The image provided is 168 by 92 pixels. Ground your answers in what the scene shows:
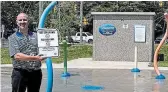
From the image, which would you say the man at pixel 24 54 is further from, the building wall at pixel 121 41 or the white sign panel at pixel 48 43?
the building wall at pixel 121 41

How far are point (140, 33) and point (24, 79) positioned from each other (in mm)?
14629

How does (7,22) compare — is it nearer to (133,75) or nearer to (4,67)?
(4,67)

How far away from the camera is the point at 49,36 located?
6.60 metres

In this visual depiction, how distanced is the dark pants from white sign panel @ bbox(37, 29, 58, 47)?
47 cm

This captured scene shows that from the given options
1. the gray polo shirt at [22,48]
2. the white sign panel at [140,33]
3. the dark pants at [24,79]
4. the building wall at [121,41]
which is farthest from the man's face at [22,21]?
the building wall at [121,41]

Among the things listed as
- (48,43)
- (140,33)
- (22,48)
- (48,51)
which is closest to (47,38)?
(48,43)

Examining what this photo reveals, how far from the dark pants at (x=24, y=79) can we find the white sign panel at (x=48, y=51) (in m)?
0.28

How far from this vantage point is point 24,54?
5727mm

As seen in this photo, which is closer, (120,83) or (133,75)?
(120,83)

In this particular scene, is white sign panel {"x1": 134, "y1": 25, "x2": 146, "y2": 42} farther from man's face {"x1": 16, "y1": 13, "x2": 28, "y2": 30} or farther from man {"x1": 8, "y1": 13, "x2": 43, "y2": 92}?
man's face {"x1": 16, "y1": 13, "x2": 28, "y2": 30}

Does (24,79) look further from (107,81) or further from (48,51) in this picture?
(107,81)

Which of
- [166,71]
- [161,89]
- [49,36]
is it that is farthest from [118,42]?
[49,36]

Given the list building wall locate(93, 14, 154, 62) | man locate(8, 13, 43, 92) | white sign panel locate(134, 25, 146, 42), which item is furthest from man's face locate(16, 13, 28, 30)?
building wall locate(93, 14, 154, 62)

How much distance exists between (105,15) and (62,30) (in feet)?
52.1
